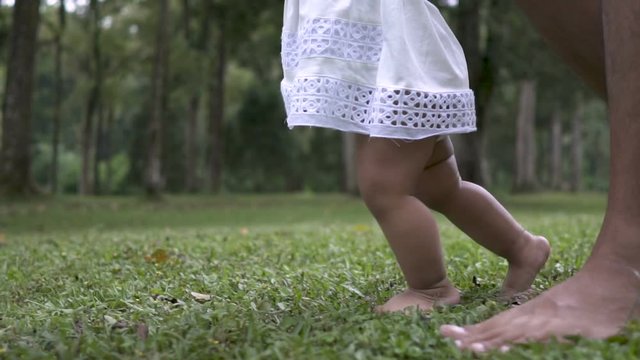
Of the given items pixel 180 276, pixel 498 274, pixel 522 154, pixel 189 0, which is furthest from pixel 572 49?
pixel 522 154

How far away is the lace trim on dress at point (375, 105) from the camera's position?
212 cm

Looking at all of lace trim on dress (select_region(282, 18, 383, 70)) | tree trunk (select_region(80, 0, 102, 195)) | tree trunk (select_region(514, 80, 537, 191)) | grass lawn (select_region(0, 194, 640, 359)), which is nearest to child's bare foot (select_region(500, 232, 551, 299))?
grass lawn (select_region(0, 194, 640, 359))

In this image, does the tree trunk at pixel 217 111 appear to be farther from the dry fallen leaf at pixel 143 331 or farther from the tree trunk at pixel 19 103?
the dry fallen leaf at pixel 143 331

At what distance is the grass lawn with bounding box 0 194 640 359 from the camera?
1.85 m

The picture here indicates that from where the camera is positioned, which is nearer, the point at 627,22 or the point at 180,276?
the point at 627,22

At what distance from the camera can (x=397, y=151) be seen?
219cm

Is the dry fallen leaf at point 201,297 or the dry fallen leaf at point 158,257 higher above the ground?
the dry fallen leaf at point 201,297

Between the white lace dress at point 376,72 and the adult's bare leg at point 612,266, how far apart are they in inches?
18.5

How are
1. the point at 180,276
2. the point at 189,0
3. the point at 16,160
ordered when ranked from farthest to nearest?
the point at 189,0
the point at 16,160
the point at 180,276

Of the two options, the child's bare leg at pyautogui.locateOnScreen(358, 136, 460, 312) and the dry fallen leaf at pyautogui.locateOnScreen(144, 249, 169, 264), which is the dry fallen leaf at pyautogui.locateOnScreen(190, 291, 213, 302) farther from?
the dry fallen leaf at pyautogui.locateOnScreen(144, 249, 169, 264)

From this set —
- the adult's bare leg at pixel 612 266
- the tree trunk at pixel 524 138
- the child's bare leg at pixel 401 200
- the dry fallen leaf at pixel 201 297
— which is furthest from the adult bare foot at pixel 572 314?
the tree trunk at pixel 524 138

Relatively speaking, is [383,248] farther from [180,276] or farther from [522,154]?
[522,154]

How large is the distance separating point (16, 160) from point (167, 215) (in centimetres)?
281

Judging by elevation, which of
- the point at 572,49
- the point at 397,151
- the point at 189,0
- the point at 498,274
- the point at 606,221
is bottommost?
the point at 498,274
